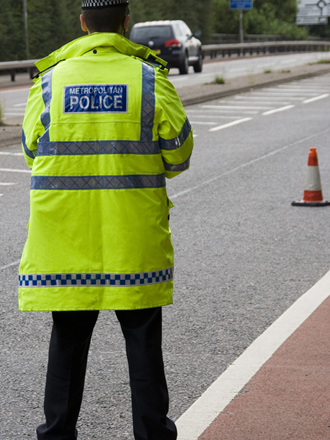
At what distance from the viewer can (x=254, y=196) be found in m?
9.16

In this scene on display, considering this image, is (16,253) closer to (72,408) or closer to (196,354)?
(196,354)

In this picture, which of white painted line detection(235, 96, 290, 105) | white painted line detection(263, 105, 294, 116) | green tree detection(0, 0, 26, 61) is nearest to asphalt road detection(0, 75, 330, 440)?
white painted line detection(263, 105, 294, 116)

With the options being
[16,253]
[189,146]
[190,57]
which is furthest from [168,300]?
[190,57]

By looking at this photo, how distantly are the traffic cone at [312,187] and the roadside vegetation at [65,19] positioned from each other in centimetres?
2927

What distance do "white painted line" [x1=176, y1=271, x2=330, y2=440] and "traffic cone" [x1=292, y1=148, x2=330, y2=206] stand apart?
121 inches

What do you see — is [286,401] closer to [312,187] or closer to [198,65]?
[312,187]

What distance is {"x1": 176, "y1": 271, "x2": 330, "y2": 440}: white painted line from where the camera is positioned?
350 centimetres

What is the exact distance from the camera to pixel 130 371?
2932 mm

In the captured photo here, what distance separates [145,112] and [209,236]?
4.54 m

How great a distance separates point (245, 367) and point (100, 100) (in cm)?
187

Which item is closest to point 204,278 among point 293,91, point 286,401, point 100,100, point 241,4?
point 286,401

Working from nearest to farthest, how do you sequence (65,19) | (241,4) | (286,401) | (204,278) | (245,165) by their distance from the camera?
(286,401)
(204,278)
(245,165)
(65,19)
(241,4)

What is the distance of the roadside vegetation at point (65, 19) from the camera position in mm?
36969

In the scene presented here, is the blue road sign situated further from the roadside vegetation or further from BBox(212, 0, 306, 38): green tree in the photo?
BBox(212, 0, 306, 38): green tree
